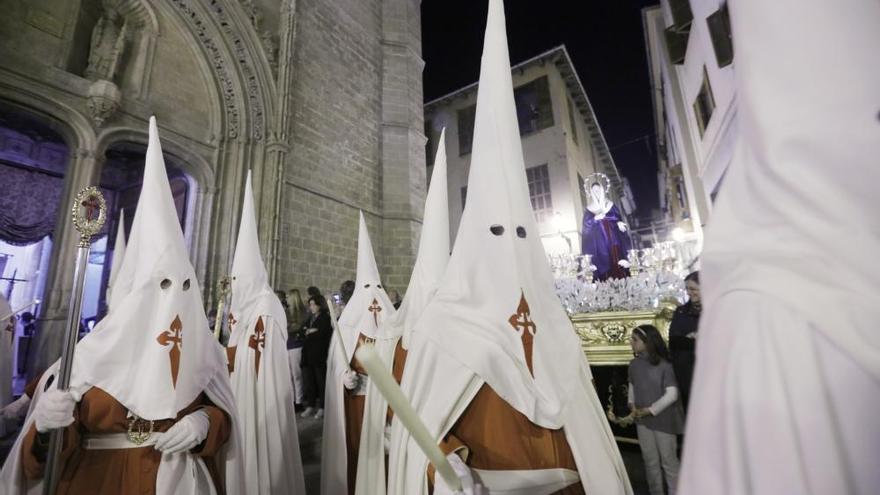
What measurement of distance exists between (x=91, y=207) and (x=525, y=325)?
7.75ft

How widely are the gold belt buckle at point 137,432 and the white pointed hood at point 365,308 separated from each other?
1.94 m

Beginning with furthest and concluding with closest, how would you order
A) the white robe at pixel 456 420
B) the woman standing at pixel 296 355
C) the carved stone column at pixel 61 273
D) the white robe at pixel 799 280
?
the woman standing at pixel 296 355 < the carved stone column at pixel 61 273 < the white robe at pixel 456 420 < the white robe at pixel 799 280

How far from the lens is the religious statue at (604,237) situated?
5.13 meters

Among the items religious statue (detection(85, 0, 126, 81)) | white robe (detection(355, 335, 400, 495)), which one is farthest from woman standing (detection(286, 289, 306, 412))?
religious statue (detection(85, 0, 126, 81))

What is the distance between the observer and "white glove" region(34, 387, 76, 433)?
1561mm

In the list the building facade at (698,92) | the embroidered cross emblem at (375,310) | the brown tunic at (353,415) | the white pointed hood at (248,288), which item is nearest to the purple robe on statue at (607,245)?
the building facade at (698,92)

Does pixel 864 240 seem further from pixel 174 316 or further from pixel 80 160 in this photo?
pixel 80 160

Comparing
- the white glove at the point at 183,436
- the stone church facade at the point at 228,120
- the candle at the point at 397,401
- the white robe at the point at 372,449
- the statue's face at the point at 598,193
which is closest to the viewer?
the candle at the point at 397,401

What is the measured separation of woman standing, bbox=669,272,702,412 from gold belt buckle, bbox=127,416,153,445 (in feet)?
11.1

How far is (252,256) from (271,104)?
225 inches

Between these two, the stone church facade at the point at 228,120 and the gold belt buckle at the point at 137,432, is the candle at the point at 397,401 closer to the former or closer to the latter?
the gold belt buckle at the point at 137,432

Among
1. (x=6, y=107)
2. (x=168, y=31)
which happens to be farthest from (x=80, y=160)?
(x=168, y=31)

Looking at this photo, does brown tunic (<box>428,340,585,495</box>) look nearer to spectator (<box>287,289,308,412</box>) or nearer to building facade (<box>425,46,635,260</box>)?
spectator (<box>287,289,308,412</box>)

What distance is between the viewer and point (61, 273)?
5.26 meters
